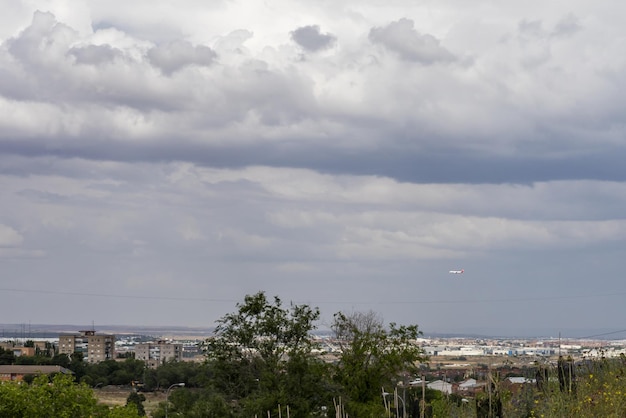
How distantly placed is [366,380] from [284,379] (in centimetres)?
453

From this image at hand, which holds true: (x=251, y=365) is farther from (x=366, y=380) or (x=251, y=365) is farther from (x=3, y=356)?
(x=3, y=356)

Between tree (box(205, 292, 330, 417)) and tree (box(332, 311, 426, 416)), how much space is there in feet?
5.56

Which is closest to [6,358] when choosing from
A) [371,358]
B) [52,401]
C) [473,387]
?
[371,358]

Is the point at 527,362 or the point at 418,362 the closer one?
the point at 527,362

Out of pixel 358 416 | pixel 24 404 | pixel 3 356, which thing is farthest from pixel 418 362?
pixel 3 356

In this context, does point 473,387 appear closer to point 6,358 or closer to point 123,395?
point 123,395

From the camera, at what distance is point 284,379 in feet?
139

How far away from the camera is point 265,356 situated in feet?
143

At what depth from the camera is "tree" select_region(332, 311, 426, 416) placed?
44.3 meters

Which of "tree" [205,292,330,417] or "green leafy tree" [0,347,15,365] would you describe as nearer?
"tree" [205,292,330,417]

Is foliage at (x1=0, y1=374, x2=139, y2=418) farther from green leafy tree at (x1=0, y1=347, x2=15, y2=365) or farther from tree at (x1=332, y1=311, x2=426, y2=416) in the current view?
green leafy tree at (x1=0, y1=347, x2=15, y2=365)

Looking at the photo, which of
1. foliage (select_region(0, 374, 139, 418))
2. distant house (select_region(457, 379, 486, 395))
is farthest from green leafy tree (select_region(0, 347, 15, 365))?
foliage (select_region(0, 374, 139, 418))

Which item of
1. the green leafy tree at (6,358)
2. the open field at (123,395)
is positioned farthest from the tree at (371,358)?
the green leafy tree at (6,358)

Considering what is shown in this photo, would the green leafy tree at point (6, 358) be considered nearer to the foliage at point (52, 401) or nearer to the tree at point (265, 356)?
the tree at point (265, 356)
